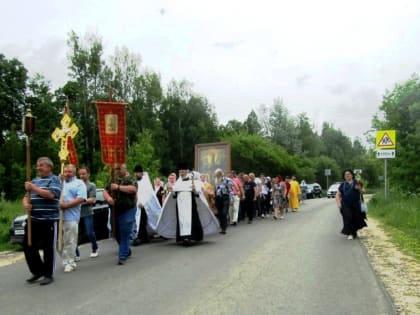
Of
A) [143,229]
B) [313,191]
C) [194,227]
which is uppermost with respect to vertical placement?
[194,227]

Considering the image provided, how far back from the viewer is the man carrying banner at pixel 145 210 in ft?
42.6

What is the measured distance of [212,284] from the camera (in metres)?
7.73

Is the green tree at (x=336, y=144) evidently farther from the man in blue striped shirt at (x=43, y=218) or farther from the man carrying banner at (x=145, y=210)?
the man in blue striped shirt at (x=43, y=218)

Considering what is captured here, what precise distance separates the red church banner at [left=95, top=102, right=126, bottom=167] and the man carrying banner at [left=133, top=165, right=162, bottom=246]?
1.12 m

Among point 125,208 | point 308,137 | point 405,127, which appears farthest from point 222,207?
point 308,137

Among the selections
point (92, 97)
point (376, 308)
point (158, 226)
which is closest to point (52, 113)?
point (92, 97)

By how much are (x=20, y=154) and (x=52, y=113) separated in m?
6.17

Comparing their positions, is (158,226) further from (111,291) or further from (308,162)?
(308,162)

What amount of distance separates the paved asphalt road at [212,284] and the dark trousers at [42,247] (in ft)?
1.00

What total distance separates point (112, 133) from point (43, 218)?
419 centimetres

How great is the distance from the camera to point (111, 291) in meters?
7.42

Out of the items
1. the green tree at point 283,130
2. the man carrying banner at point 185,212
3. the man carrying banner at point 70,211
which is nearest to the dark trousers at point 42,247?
the man carrying banner at point 70,211

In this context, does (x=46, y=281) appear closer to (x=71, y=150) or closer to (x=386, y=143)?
(x=71, y=150)

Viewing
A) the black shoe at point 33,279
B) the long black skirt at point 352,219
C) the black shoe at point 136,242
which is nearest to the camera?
the black shoe at point 33,279
